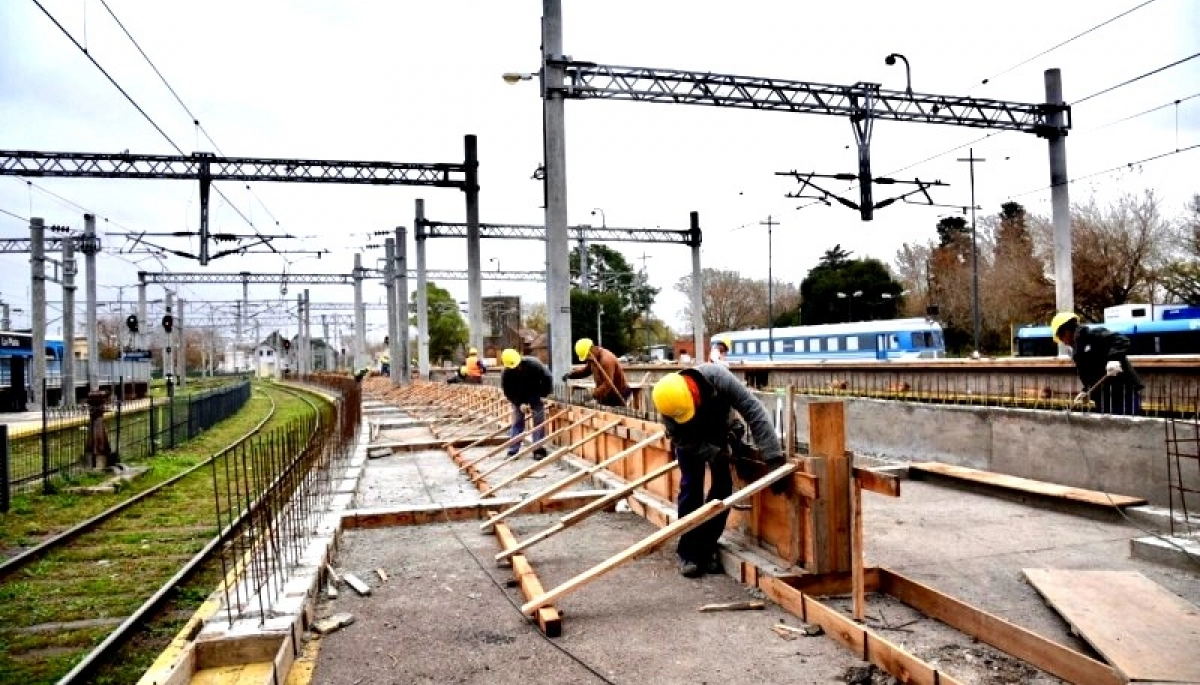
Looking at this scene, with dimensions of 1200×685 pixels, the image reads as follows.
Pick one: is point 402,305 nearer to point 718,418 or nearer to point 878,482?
point 718,418

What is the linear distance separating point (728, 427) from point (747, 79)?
1163cm

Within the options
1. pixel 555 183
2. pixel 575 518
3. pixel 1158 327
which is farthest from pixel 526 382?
pixel 1158 327

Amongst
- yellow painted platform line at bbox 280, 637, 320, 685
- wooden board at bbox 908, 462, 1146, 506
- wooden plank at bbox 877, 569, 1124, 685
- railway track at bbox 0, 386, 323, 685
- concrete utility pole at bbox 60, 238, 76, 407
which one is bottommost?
railway track at bbox 0, 386, 323, 685

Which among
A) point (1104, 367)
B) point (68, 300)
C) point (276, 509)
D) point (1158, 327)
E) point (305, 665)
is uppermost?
point (68, 300)

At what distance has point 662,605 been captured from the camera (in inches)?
215

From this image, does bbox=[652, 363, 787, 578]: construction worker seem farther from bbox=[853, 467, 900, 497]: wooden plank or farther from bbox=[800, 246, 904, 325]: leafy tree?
bbox=[800, 246, 904, 325]: leafy tree

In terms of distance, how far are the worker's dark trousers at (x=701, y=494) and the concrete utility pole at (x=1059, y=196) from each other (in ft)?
44.7

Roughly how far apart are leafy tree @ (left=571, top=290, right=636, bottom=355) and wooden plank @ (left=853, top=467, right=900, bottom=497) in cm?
4243

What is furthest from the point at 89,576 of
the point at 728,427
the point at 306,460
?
the point at 728,427

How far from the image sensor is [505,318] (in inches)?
2472

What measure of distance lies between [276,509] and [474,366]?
14.0 meters

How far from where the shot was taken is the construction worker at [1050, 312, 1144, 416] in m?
8.12

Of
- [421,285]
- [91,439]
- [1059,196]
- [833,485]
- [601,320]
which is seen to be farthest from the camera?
[601,320]

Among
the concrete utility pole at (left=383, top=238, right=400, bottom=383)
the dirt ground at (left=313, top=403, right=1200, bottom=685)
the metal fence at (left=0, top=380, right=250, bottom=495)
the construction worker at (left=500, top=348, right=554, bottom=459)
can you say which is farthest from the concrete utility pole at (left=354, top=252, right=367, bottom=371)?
the dirt ground at (left=313, top=403, right=1200, bottom=685)
